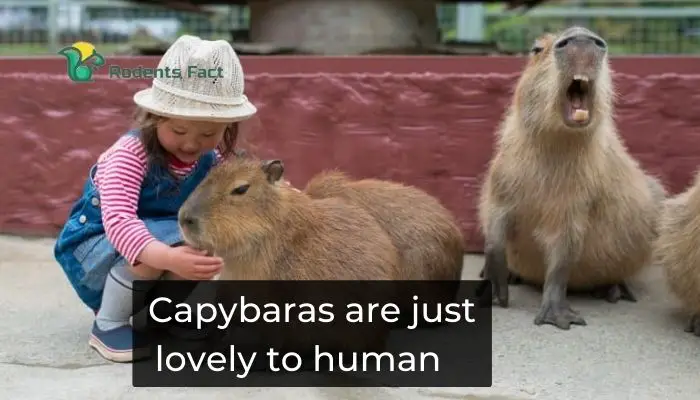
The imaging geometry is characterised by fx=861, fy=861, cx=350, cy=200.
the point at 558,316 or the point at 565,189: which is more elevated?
the point at 565,189

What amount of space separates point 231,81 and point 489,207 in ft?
3.63

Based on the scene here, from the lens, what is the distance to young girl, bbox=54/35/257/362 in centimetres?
234

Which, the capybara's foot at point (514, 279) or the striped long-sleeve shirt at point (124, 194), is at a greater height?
the striped long-sleeve shirt at point (124, 194)

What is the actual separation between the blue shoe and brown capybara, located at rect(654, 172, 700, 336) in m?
1.75

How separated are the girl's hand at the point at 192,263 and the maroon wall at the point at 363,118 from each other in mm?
1509

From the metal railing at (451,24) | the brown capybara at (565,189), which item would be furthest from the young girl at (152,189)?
the metal railing at (451,24)

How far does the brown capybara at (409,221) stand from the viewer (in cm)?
260

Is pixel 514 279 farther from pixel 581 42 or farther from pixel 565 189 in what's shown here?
pixel 581 42

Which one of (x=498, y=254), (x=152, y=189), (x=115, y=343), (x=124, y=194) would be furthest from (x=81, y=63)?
(x=498, y=254)

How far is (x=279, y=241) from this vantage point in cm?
231

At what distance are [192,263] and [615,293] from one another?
1.70 m

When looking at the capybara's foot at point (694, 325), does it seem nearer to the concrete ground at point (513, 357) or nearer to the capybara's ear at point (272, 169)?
the concrete ground at point (513, 357)

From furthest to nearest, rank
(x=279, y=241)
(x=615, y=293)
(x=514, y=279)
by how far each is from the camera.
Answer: (x=514, y=279) < (x=615, y=293) < (x=279, y=241)

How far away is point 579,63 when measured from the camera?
2592 mm
